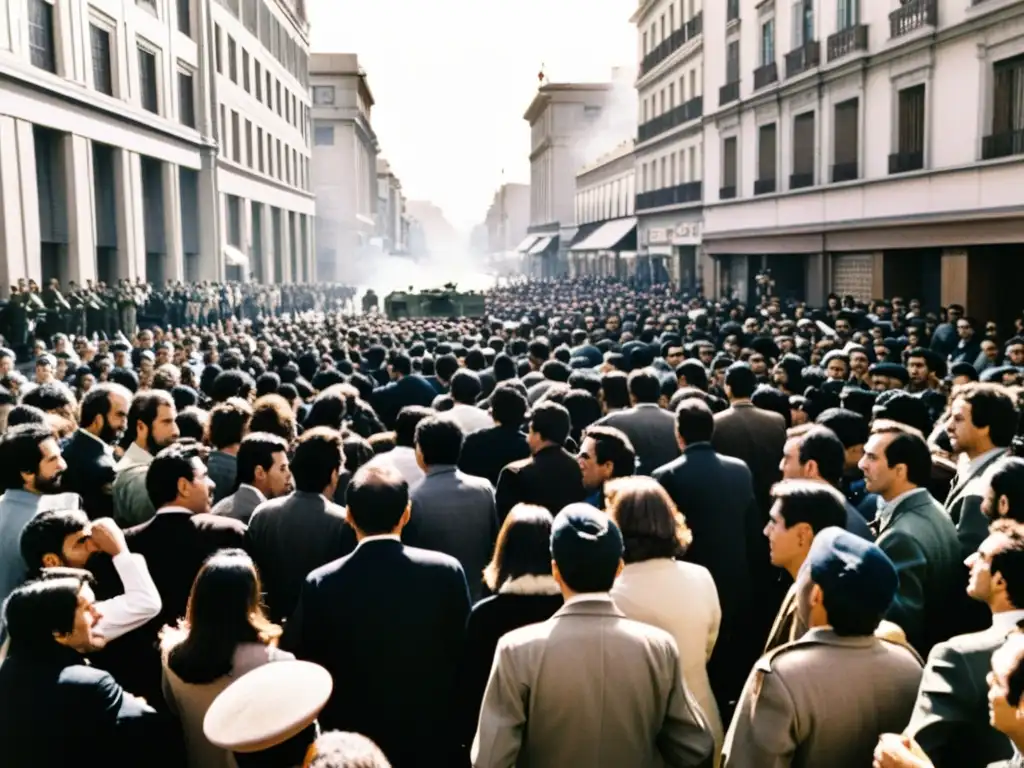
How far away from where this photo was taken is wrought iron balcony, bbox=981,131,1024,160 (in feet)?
59.3

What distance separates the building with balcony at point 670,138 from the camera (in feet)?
130

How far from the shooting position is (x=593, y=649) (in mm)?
3268

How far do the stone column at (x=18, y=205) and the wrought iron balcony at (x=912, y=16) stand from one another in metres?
20.0

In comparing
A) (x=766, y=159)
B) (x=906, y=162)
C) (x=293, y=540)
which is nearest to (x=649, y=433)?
(x=293, y=540)

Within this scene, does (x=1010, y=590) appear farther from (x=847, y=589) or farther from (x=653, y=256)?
(x=653, y=256)

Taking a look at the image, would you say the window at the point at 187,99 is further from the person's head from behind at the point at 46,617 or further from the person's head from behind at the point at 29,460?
the person's head from behind at the point at 46,617

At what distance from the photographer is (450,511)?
545 centimetres

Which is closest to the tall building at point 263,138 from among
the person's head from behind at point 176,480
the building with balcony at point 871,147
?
the building with balcony at point 871,147

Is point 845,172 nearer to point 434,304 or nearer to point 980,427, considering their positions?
point 434,304

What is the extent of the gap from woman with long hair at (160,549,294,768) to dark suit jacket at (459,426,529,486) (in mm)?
3526

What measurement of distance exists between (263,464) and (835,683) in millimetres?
3341

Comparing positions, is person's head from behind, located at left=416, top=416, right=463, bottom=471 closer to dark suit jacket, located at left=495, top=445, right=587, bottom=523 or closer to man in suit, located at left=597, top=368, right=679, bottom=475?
dark suit jacket, located at left=495, top=445, right=587, bottom=523

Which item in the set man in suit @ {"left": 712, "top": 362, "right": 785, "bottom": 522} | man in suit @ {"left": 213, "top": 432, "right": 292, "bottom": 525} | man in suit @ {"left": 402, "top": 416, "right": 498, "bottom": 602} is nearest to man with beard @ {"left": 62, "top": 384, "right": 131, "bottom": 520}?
man in suit @ {"left": 213, "top": 432, "right": 292, "bottom": 525}

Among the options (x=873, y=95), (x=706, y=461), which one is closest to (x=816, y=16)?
(x=873, y=95)
